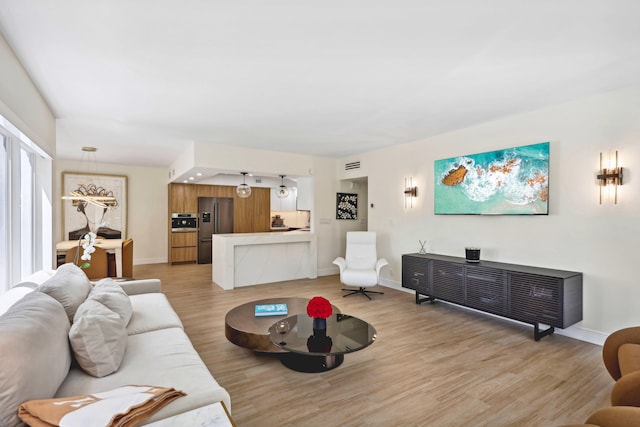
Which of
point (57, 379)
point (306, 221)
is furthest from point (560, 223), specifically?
point (306, 221)

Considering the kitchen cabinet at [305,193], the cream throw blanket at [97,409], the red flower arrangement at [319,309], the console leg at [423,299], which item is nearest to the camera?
the cream throw blanket at [97,409]

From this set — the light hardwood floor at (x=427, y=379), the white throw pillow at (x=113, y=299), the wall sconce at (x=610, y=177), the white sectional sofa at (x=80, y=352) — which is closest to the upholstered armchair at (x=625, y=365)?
the light hardwood floor at (x=427, y=379)

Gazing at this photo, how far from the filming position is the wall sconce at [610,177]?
315 centimetres

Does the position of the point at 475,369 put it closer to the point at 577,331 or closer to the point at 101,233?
the point at 577,331

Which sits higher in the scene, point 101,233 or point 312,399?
point 101,233

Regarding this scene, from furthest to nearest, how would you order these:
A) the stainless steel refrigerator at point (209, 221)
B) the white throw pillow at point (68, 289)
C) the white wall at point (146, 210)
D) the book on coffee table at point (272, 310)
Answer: the stainless steel refrigerator at point (209, 221) → the white wall at point (146, 210) → the book on coffee table at point (272, 310) → the white throw pillow at point (68, 289)

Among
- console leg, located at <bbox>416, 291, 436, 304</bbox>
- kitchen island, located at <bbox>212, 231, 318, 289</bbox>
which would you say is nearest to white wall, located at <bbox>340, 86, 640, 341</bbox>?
console leg, located at <bbox>416, 291, 436, 304</bbox>

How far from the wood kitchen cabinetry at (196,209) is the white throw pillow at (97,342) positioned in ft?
22.4

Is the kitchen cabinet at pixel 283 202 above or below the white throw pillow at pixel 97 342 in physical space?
above

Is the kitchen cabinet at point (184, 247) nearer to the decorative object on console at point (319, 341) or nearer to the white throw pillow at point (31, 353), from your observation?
the decorative object on console at point (319, 341)

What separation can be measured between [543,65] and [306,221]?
8.65m

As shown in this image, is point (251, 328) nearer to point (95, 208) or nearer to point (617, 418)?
point (617, 418)

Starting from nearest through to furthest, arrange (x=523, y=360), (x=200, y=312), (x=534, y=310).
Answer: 1. (x=523, y=360)
2. (x=534, y=310)
3. (x=200, y=312)

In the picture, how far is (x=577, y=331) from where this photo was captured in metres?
3.47
